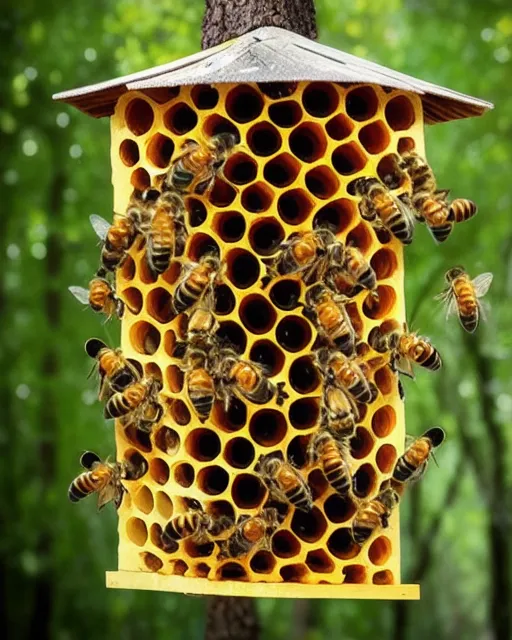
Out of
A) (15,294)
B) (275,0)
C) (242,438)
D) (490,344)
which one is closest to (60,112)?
(15,294)

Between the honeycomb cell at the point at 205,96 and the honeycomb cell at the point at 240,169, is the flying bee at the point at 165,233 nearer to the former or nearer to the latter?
the honeycomb cell at the point at 240,169

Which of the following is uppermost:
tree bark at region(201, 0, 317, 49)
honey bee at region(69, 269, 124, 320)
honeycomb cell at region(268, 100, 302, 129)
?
tree bark at region(201, 0, 317, 49)

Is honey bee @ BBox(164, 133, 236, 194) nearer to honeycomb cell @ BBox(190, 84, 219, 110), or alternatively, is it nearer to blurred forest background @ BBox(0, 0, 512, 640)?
honeycomb cell @ BBox(190, 84, 219, 110)

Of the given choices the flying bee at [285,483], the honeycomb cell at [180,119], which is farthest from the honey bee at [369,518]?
the honeycomb cell at [180,119]

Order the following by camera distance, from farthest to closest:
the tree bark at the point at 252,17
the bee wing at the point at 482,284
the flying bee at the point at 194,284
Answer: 1. the tree bark at the point at 252,17
2. the bee wing at the point at 482,284
3. the flying bee at the point at 194,284

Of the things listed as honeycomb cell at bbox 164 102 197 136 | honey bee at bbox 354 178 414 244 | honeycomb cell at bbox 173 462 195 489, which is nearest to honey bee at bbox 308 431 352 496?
honeycomb cell at bbox 173 462 195 489

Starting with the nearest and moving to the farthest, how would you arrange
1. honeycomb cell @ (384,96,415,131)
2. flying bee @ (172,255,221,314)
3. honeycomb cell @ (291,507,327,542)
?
flying bee @ (172,255,221,314) < honeycomb cell @ (291,507,327,542) < honeycomb cell @ (384,96,415,131)

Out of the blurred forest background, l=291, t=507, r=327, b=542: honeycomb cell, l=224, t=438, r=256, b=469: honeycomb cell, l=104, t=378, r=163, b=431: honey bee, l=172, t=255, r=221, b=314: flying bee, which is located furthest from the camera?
the blurred forest background

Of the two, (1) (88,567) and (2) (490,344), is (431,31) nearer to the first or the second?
(2) (490,344)
